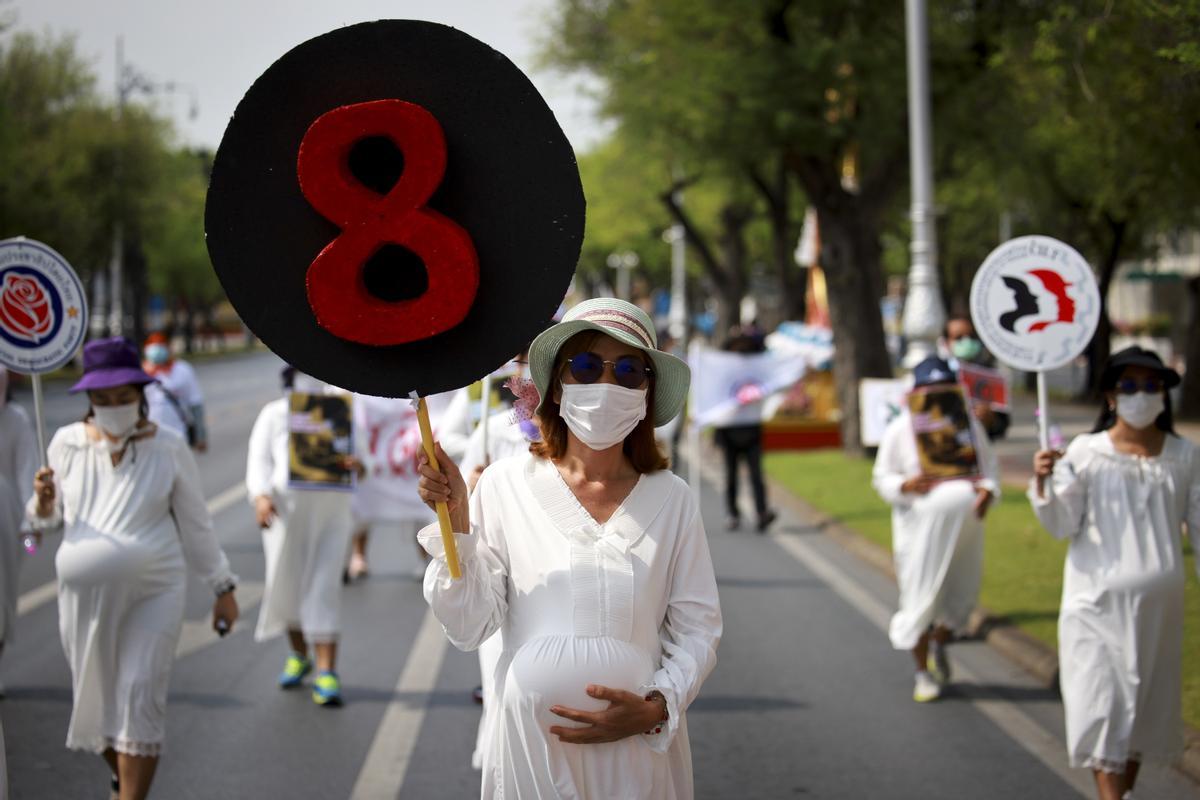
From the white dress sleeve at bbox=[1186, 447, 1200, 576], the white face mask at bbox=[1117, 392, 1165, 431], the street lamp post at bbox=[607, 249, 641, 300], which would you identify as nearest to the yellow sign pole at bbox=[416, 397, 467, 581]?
the white face mask at bbox=[1117, 392, 1165, 431]

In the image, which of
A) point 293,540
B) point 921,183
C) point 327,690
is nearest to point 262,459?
point 293,540

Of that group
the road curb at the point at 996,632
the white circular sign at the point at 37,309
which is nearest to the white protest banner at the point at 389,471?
the road curb at the point at 996,632

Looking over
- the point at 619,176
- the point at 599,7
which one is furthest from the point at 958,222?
the point at 599,7

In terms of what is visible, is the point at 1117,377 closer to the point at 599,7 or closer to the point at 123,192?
the point at 599,7

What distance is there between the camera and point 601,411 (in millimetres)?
3871

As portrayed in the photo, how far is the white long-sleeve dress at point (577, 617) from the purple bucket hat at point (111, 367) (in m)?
2.65

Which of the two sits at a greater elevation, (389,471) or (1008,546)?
(389,471)

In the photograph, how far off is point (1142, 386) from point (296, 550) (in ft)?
15.8

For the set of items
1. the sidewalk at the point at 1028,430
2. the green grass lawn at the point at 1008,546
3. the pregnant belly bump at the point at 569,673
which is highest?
the pregnant belly bump at the point at 569,673

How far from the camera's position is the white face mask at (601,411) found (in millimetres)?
3871

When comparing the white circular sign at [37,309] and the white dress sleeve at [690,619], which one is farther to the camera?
the white circular sign at [37,309]

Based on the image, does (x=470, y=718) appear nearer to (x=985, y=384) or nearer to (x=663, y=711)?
(x=985, y=384)

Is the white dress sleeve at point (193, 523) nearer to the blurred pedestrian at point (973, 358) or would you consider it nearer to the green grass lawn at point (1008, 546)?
the blurred pedestrian at point (973, 358)

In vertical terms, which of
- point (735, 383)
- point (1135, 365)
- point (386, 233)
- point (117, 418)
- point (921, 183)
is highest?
point (921, 183)
